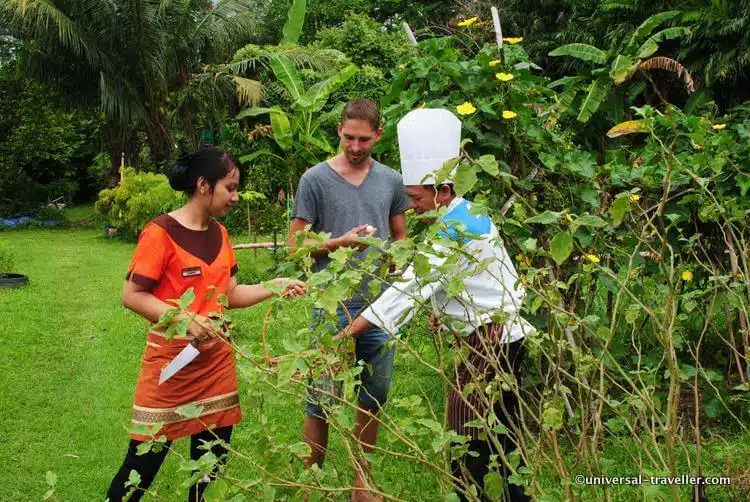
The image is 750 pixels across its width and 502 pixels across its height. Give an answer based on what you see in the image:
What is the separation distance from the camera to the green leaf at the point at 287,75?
347 inches

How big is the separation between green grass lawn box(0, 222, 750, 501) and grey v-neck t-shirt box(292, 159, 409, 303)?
0.48 meters

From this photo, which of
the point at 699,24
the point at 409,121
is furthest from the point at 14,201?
the point at 409,121

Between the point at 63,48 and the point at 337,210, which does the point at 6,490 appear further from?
the point at 63,48

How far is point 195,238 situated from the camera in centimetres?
314

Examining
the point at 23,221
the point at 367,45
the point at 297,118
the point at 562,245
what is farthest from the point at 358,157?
the point at 23,221

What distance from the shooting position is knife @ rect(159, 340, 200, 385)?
2.96 metres

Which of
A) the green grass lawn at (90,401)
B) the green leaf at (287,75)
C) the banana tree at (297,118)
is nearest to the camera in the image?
the green grass lawn at (90,401)

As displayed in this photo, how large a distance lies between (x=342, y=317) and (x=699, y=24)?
1336 centimetres

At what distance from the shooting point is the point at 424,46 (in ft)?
12.9

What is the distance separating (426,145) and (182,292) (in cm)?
101

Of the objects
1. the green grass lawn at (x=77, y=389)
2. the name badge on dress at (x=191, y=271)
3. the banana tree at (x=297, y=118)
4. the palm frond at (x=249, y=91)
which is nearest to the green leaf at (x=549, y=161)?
the green grass lawn at (x=77, y=389)

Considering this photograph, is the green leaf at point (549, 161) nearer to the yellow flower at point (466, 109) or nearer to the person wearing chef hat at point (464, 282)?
the yellow flower at point (466, 109)

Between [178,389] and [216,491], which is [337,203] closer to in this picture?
[178,389]

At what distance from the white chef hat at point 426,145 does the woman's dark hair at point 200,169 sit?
2.22 ft
